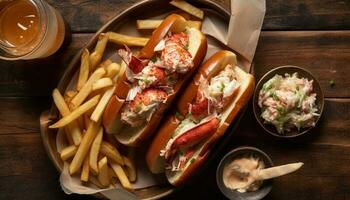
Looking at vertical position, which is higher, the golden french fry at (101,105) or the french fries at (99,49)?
the french fries at (99,49)

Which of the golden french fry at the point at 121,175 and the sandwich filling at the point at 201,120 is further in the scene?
the golden french fry at the point at 121,175

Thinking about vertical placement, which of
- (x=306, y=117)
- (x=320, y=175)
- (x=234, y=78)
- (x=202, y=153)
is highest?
(x=234, y=78)

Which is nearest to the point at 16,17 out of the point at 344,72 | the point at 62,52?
the point at 62,52

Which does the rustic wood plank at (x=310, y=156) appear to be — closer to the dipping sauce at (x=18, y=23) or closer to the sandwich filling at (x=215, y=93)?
the sandwich filling at (x=215, y=93)

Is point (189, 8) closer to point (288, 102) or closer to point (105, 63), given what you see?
point (105, 63)

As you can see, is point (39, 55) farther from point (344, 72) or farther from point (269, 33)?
point (344, 72)

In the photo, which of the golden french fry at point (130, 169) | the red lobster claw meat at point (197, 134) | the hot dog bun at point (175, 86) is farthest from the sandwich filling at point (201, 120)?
the golden french fry at point (130, 169)

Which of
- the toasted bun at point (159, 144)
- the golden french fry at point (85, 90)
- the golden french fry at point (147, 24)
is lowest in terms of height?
the toasted bun at point (159, 144)

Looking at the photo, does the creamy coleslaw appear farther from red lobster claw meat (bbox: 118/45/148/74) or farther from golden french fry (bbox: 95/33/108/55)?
golden french fry (bbox: 95/33/108/55)

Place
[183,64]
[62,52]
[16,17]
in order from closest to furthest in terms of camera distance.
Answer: [183,64] < [16,17] < [62,52]
